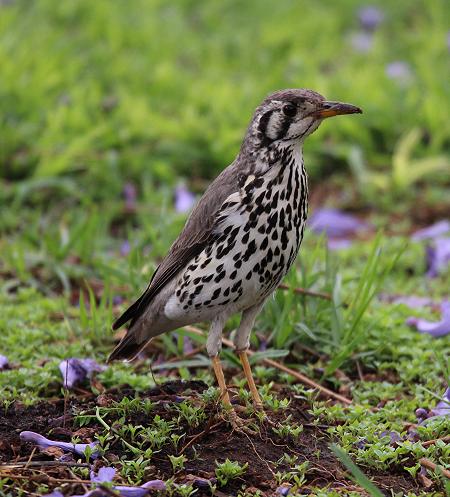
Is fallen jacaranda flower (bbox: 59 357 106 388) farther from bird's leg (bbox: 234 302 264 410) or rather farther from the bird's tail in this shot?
bird's leg (bbox: 234 302 264 410)

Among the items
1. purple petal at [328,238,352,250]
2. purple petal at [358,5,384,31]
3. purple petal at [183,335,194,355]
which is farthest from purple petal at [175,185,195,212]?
purple petal at [358,5,384,31]

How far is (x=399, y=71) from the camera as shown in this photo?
396 inches

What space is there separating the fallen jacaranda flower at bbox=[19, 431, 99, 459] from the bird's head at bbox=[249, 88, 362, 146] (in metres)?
1.55

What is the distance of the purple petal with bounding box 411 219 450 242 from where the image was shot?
7289 millimetres

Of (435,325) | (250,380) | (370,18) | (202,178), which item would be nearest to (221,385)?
(250,380)

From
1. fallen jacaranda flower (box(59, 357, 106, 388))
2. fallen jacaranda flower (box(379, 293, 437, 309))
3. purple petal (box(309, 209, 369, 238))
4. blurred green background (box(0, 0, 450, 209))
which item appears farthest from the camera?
blurred green background (box(0, 0, 450, 209))

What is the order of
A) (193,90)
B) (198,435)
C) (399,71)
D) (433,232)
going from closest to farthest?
1. (198,435)
2. (433,232)
3. (193,90)
4. (399,71)

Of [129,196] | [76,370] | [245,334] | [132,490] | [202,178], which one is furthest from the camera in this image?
[202,178]

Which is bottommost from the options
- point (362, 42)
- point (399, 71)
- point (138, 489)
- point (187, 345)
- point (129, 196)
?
point (187, 345)

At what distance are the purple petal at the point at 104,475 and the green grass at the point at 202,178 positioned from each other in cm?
9

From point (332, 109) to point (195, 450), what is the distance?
1596mm

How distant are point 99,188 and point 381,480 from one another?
456cm

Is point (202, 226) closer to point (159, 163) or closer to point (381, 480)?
point (381, 480)

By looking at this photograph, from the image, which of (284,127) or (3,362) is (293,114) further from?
(3,362)
